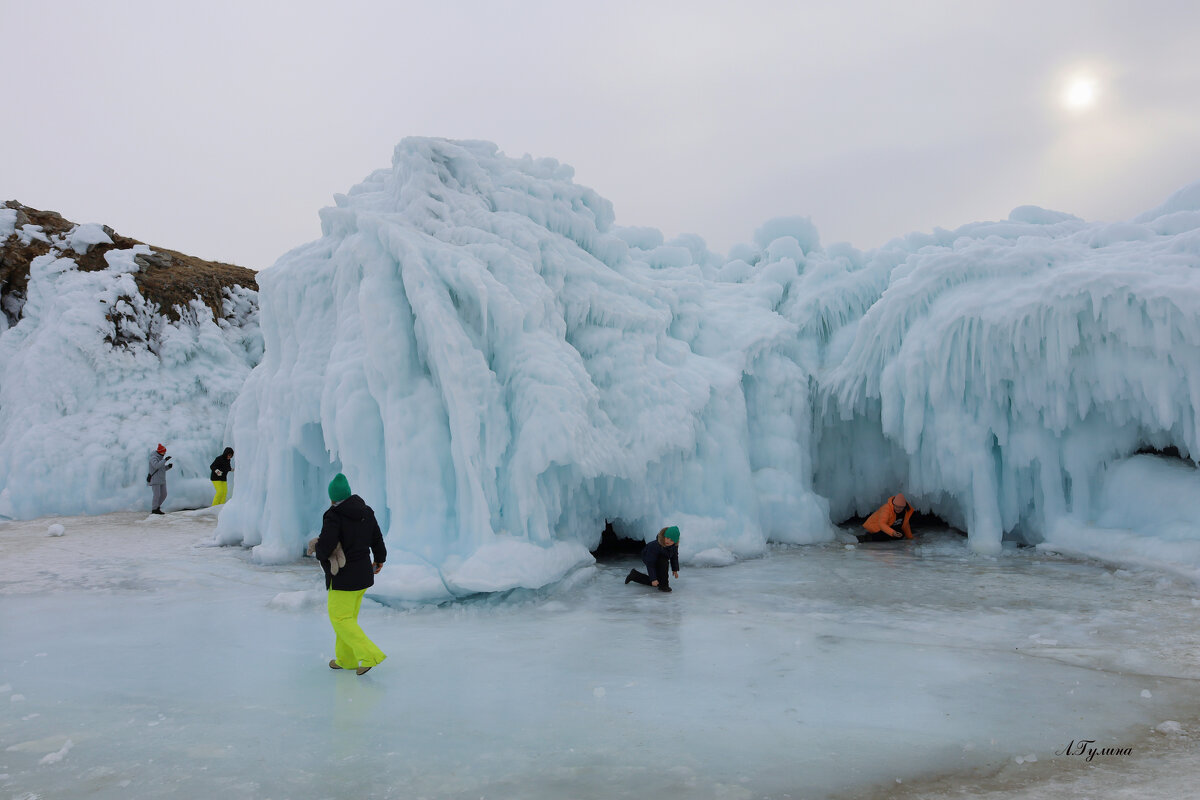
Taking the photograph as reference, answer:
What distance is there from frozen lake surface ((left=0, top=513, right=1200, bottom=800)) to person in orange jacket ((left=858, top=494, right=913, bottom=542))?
336 centimetres

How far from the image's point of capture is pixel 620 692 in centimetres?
537

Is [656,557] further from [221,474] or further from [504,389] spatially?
[221,474]

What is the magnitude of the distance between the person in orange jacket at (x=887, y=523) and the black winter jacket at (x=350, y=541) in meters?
9.27

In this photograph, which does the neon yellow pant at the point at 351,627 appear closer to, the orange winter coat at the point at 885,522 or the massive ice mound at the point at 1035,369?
the massive ice mound at the point at 1035,369

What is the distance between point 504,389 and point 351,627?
164 inches

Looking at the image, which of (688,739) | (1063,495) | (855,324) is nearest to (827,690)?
(688,739)

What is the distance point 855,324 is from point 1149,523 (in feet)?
18.4

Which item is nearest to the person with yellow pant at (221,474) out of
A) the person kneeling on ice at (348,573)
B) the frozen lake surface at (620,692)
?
the frozen lake surface at (620,692)

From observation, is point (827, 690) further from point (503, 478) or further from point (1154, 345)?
point (1154, 345)

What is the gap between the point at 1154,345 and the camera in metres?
9.66

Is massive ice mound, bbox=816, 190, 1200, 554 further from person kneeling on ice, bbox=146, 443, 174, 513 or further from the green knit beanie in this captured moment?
person kneeling on ice, bbox=146, 443, 174, 513

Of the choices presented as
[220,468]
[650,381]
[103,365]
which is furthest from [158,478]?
[650,381]

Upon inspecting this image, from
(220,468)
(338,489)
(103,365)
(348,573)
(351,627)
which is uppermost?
(103,365)

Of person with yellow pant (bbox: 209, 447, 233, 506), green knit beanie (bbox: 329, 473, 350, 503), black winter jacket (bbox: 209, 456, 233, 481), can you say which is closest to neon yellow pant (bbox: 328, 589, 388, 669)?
green knit beanie (bbox: 329, 473, 350, 503)
